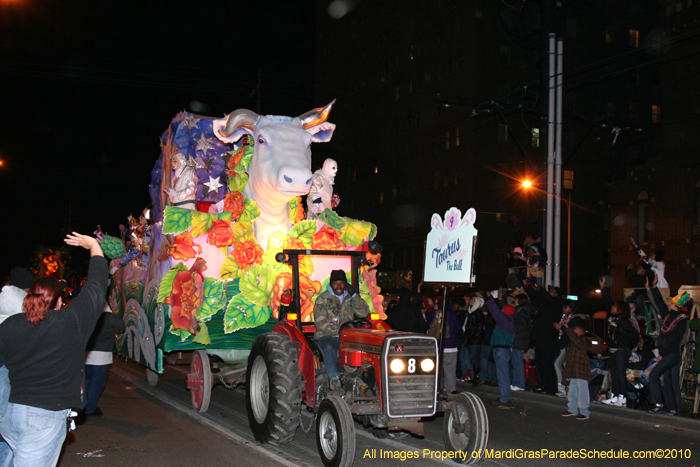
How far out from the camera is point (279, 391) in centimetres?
657

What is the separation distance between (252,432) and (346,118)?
4853 cm

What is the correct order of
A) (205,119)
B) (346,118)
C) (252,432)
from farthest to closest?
(346,118)
(205,119)
(252,432)

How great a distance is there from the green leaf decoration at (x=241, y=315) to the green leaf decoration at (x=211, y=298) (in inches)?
6.4

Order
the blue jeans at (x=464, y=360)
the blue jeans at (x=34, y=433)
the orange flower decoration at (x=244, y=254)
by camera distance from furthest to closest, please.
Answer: the blue jeans at (x=464, y=360) < the orange flower decoration at (x=244, y=254) < the blue jeans at (x=34, y=433)

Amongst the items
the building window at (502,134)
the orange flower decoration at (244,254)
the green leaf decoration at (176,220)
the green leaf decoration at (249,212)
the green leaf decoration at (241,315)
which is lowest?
the green leaf decoration at (241,315)

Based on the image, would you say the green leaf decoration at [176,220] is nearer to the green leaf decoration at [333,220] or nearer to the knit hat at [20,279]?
the green leaf decoration at [333,220]

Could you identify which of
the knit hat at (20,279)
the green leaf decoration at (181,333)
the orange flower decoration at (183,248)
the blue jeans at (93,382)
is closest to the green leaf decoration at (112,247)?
the blue jeans at (93,382)

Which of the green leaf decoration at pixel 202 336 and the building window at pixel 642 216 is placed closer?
the green leaf decoration at pixel 202 336

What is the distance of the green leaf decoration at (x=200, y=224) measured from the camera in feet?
28.2

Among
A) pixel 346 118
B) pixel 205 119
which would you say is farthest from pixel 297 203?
pixel 346 118

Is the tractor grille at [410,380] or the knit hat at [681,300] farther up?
the knit hat at [681,300]

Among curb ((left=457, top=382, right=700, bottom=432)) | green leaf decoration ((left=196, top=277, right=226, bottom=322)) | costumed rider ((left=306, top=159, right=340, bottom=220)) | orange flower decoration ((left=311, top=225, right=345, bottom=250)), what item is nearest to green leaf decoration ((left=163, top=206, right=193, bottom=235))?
green leaf decoration ((left=196, top=277, right=226, bottom=322))

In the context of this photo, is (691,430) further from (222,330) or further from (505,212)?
(505,212)

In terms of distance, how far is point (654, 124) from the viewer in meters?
41.2
